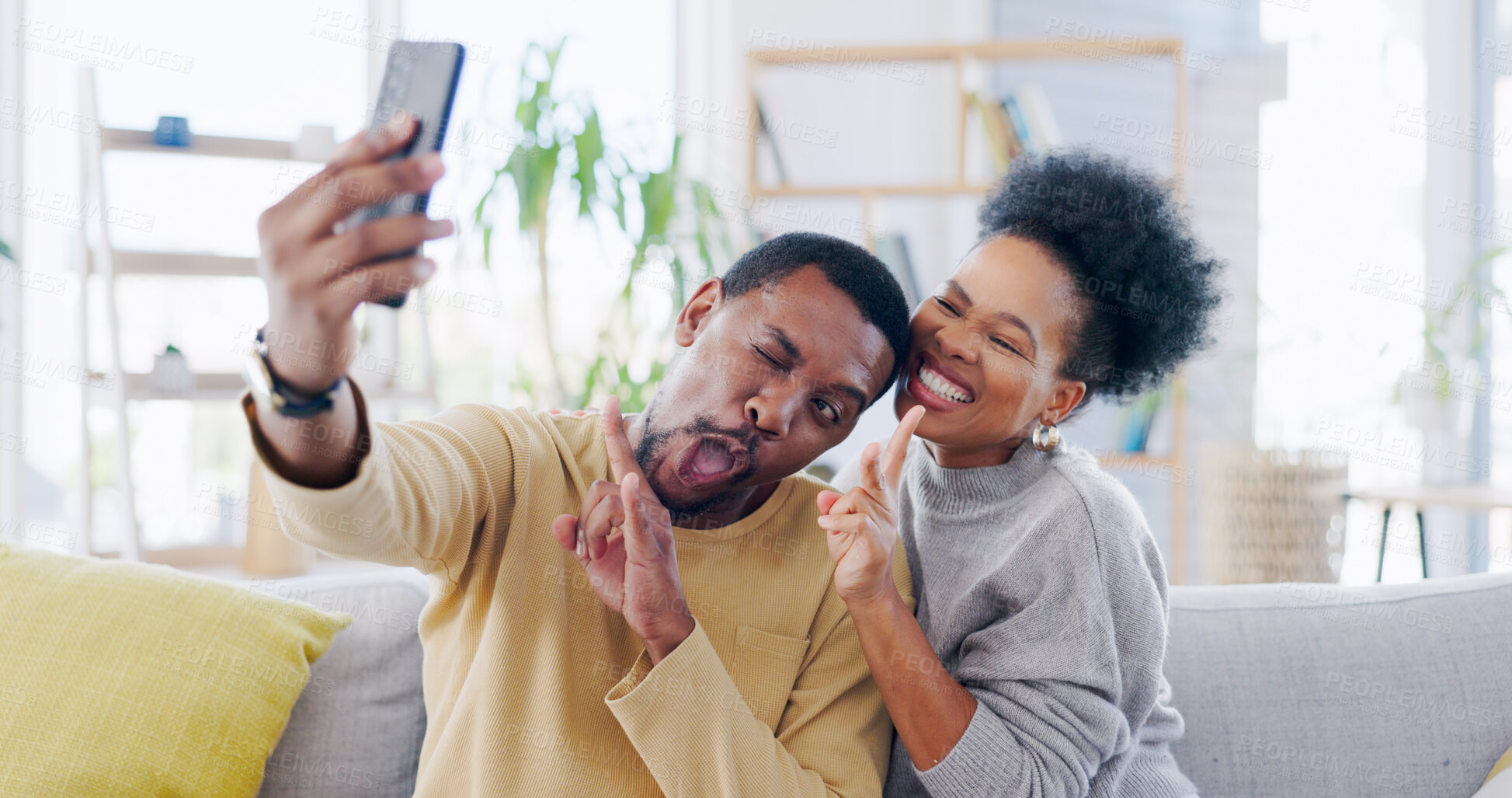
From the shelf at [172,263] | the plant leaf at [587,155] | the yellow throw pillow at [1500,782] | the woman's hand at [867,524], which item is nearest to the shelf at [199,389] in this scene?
the shelf at [172,263]

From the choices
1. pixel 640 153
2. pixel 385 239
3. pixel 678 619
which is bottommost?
pixel 678 619

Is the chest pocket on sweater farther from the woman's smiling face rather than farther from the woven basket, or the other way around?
the woven basket

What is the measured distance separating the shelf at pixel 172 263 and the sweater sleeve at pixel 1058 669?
216 centimetres

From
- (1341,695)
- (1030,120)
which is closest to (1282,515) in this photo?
(1030,120)

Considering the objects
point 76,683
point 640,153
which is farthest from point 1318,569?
point 76,683

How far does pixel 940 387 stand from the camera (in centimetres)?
124

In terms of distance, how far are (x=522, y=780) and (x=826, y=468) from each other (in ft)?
4.69

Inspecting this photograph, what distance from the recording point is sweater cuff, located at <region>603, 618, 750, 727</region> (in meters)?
0.95

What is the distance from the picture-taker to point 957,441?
1.26m

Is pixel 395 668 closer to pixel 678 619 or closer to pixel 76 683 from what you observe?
pixel 76 683

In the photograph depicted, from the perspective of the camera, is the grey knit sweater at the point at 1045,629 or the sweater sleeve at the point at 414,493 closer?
the sweater sleeve at the point at 414,493

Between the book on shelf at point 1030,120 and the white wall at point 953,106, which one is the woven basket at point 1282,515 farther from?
the book on shelf at point 1030,120

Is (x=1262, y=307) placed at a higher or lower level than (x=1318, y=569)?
higher

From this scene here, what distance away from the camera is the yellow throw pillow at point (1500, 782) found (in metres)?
1.35
